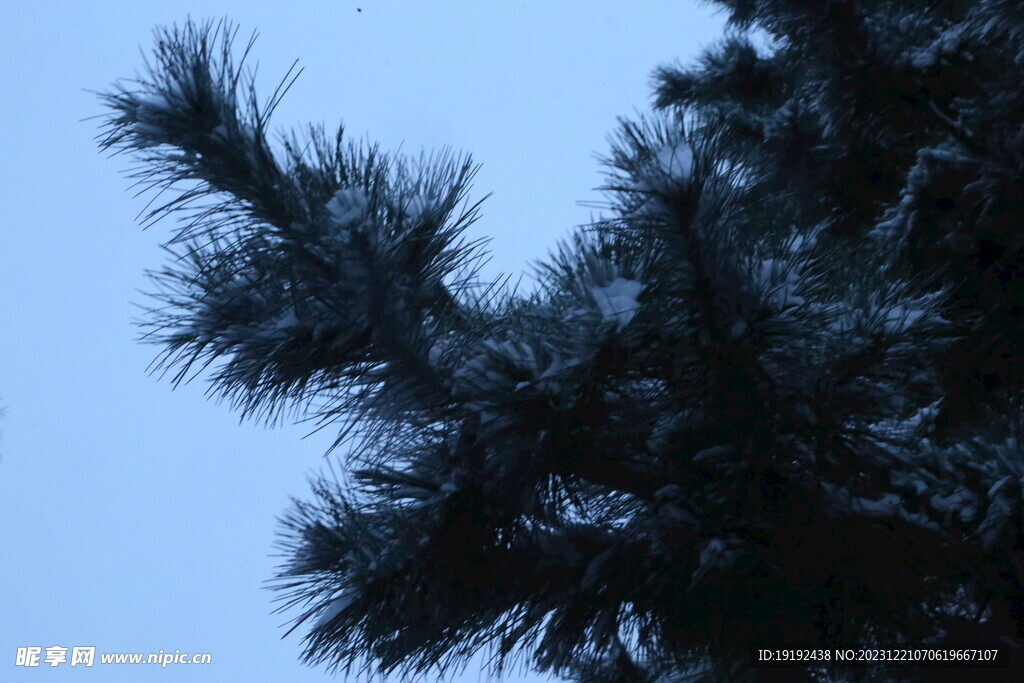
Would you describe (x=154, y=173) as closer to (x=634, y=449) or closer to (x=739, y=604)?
(x=634, y=449)

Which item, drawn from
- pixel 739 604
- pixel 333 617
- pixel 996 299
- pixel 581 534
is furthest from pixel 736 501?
pixel 996 299

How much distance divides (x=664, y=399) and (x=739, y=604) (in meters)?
0.43

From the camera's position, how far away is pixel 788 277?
1.56 metres

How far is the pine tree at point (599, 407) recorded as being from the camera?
155 centimetres

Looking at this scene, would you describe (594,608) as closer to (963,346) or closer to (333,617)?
(333,617)

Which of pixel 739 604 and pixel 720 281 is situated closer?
pixel 720 281

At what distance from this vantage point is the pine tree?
5.07 ft

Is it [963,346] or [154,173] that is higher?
[154,173]

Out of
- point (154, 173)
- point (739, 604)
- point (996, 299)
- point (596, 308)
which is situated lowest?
point (739, 604)

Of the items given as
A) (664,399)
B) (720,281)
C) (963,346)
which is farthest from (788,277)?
(963,346)

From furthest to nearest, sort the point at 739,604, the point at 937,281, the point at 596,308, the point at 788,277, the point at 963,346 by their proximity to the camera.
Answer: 1. the point at 937,281
2. the point at 963,346
3. the point at 739,604
4. the point at 788,277
5. the point at 596,308

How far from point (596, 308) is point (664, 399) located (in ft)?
1.30

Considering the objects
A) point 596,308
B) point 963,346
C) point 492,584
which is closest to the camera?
point 596,308

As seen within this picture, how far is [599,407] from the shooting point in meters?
1.65
